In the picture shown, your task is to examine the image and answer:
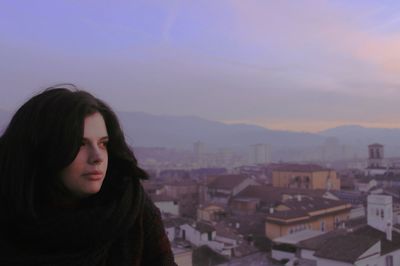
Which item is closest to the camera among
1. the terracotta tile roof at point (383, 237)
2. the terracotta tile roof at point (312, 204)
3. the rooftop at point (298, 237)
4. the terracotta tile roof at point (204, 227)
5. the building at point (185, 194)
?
the terracotta tile roof at point (383, 237)

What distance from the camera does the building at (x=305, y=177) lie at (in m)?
5.90

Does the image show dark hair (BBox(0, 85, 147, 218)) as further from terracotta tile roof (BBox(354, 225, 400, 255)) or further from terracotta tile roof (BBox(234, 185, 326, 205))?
terracotta tile roof (BBox(234, 185, 326, 205))

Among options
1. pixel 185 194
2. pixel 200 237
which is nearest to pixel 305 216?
pixel 200 237

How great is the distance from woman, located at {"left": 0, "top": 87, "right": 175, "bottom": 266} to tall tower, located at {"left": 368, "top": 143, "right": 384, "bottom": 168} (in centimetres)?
485

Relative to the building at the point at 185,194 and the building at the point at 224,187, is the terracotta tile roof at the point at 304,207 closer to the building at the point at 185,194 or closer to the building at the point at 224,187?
the building at the point at 224,187

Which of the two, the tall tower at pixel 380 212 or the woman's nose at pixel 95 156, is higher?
the woman's nose at pixel 95 156

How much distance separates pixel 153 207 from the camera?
21.1 inches

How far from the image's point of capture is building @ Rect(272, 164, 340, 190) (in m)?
5.90

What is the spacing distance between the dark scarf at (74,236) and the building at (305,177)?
569 cm

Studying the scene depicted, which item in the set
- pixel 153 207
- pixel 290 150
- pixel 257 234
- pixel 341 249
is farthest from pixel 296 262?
pixel 153 207

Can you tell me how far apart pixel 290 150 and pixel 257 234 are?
4.34ft

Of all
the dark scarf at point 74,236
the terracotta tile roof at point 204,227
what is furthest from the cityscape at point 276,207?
the dark scarf at point 74,236

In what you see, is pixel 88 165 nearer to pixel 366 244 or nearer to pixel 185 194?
pixel 366 244

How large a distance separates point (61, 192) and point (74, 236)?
6 centimetres
